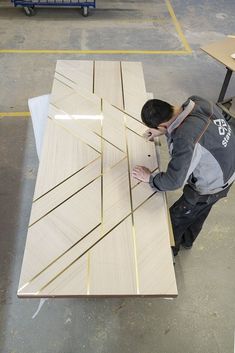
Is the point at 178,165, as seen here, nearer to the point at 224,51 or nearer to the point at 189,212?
the point at 189,212

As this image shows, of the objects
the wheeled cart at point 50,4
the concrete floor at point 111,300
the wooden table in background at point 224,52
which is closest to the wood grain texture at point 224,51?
the wooden table in background at point 224,52

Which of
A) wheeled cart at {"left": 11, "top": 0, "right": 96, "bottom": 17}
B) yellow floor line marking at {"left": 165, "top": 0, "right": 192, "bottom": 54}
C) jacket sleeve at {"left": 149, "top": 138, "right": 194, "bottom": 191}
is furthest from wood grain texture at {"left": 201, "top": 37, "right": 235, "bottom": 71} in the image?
wheeled cart at {"left": 11, "top": 0, "right": 96, "bottom": 17}

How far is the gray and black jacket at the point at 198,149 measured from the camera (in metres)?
1.81

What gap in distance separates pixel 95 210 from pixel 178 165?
1.89 feet

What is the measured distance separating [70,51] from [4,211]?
10.8 ft

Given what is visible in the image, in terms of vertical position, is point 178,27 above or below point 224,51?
below

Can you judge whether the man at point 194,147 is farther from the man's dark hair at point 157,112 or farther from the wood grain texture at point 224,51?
the wood grain texture at point 224,51

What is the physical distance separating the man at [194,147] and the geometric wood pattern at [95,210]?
203 millimetres

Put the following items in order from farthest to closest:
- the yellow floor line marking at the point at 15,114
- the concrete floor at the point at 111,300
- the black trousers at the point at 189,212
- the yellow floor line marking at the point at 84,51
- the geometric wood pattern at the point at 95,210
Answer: the yellow floor line marking at the point at 84,51 → the yellow floor line marking at the point at 15,114 → the concrete floor at the point at 111,300 → the black trousers at the point at 189,212 → the geometric wood pattern at the point at 95,210

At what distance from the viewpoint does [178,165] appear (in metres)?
1.81

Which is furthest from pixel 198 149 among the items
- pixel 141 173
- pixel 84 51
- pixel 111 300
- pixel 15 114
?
pixel 84 51

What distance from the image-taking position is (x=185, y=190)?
2248 millimetres

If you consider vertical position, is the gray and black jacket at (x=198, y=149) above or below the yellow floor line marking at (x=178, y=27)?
above

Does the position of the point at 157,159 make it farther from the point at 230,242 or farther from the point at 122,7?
the point at 122,7
